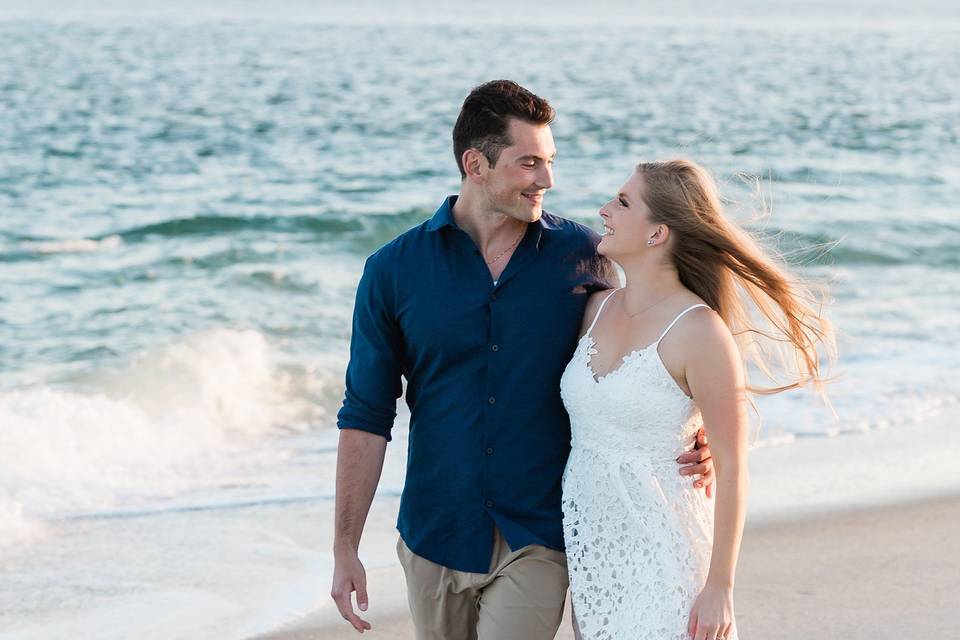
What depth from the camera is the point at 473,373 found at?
324 cm

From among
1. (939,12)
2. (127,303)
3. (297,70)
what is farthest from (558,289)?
(939,12)

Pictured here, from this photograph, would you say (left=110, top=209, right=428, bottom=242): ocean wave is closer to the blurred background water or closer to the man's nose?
the blurred background water

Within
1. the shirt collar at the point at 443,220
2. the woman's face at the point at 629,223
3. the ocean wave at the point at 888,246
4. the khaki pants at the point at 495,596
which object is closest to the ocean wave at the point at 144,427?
the khaki pants at the point at 495,596

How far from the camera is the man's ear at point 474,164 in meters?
3.34

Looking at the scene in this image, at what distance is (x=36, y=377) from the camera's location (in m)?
9.29

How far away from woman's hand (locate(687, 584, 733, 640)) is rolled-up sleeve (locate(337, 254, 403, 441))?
3.00ft

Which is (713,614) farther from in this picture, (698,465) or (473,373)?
(473,373)

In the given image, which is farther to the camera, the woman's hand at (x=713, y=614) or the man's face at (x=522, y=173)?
the man's face at (x=522, y=173)

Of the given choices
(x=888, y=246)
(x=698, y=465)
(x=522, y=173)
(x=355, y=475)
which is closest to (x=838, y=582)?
(x=698, y=465)

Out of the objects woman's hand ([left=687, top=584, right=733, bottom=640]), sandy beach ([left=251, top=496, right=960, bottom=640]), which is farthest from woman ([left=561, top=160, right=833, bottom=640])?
sandy beach ([left=251, top=496, right=960, bottom=640])

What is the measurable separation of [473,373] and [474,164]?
0.54 m

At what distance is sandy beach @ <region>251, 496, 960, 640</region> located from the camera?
456 centimetres

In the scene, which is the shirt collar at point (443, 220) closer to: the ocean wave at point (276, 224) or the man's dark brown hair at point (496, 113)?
the man's dark brown hair at point (496, 113)

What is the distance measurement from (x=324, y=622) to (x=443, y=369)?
1765 mm
